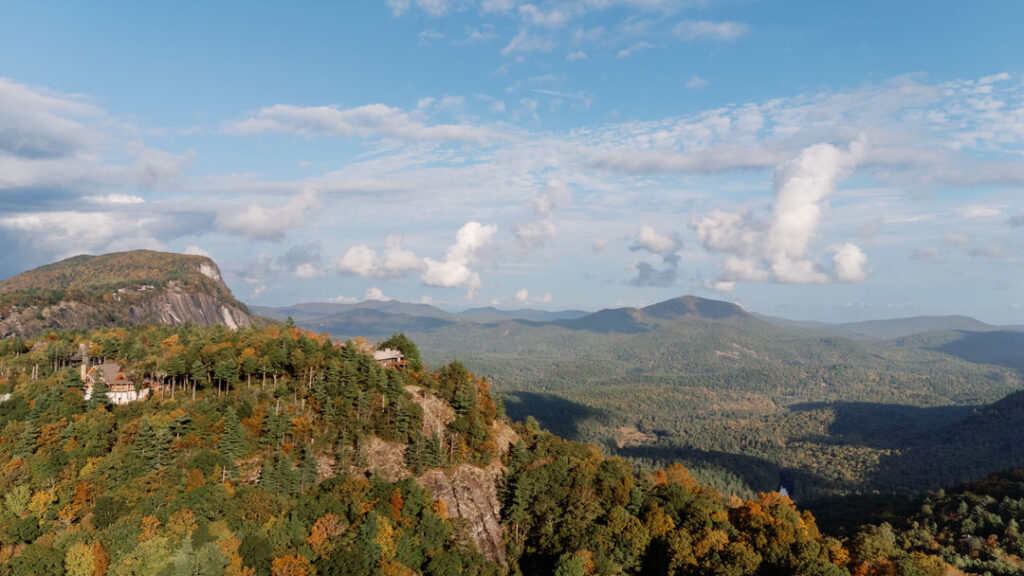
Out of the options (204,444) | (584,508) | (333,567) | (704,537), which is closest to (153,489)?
(204,444)

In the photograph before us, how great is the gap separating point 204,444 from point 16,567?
83.3 ft

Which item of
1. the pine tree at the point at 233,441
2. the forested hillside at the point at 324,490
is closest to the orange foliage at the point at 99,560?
the forested hillside at the point at 324,490

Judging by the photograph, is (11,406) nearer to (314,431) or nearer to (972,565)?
(314,431)

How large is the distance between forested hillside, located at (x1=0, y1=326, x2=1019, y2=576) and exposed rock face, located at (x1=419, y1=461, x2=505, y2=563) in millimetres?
327

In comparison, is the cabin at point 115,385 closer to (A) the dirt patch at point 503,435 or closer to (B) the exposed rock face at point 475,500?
(B) the exposed rock face at point 475,500

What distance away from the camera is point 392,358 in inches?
4825

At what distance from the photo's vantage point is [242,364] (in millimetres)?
103562

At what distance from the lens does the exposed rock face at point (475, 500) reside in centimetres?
9012

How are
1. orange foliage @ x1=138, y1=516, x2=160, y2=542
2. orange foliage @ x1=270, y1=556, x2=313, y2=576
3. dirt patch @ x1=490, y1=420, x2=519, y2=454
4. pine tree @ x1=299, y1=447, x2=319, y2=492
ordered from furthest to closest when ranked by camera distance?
dirt patch @ x1=490, y1=420, x2=519, y2=454
pine tree @ x1=299, y1=447, x2=319, y2=492
orange foliage @ x1=138, y1=516, x2=160, y2=542
orange foliage @ x1=270, y1=556, x2=313, y2=576

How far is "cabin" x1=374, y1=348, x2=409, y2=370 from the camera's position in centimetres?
12025

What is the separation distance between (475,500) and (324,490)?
26842mm

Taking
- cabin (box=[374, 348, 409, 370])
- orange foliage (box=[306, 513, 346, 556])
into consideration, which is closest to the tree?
cabin (box=[374, 348, 409, 370])

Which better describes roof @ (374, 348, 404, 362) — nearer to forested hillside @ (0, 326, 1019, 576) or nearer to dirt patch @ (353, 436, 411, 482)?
forested hillside @ (0, 326, 1019, 576)

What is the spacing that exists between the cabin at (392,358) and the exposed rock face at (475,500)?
1242 inches
